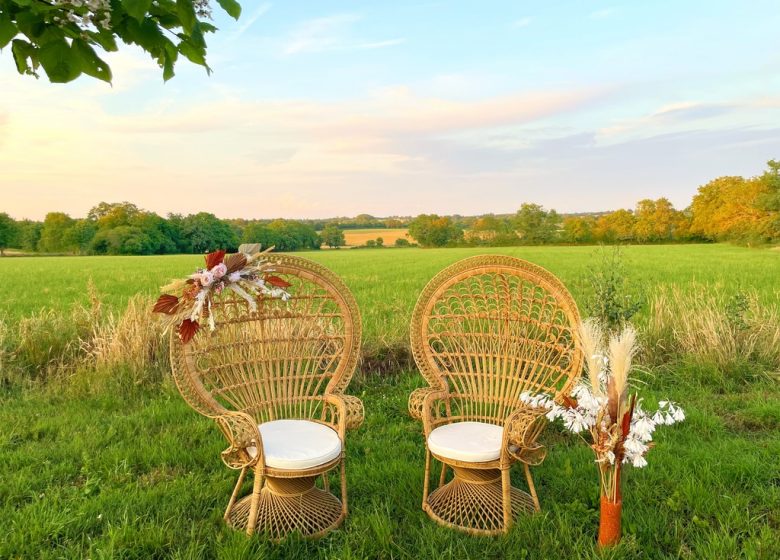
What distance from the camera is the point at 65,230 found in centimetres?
5516

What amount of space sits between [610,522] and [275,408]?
2203 mm

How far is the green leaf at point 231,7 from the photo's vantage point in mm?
2217

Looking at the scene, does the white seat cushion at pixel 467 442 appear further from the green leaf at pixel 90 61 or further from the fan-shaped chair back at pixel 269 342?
the green leaf at pixel 90 61

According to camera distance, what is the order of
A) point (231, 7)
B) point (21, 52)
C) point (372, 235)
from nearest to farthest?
point (231, 7)
point (21, 52)
point (372, 235)

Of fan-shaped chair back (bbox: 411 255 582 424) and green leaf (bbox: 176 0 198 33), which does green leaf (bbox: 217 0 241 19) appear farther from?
fan-shaped chair back (bbox: 411 255 582 424)

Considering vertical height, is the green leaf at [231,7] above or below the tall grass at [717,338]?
above

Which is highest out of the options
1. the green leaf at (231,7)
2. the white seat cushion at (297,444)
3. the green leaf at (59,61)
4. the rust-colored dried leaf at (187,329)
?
the green leaf at (231,7)

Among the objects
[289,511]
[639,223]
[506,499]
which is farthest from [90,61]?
[639,223]

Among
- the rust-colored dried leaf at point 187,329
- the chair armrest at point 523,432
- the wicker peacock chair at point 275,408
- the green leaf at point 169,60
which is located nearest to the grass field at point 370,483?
the wicker peacock chair at point 275,408

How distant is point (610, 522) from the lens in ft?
8.20

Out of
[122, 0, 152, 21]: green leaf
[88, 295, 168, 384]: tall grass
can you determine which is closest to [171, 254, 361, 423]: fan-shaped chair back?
[122, 0, 152, 21]: green leaf

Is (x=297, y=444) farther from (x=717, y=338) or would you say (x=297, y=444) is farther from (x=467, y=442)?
(x=717, y=338)

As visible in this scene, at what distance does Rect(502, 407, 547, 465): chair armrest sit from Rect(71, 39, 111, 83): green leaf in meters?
2.58

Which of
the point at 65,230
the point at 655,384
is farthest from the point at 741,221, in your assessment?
the point at 65,230
